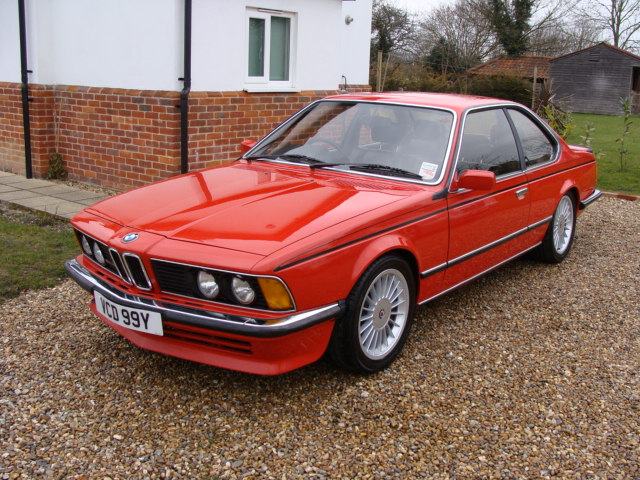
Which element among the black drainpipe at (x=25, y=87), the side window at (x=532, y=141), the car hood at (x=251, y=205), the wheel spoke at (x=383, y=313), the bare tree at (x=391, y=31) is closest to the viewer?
the car hood at (x=251, y=205)

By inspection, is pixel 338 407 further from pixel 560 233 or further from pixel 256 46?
pixel 256 46

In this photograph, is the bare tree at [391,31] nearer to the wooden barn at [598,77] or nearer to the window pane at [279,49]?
the wooden barn at [598,77]

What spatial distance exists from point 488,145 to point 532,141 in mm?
862

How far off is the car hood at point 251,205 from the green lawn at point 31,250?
4.84 feet

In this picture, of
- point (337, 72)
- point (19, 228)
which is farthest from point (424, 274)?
point (337, 72)

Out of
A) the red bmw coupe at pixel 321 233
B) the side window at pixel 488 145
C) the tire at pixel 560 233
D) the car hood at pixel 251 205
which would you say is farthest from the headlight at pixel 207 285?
the tire at pixel 560 233

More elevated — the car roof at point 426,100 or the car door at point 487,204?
the car roof at point 426,100

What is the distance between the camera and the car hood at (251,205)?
324 centimetres

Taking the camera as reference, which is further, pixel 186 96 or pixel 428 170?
pixel 186 96

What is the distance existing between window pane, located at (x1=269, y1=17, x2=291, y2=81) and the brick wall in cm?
36

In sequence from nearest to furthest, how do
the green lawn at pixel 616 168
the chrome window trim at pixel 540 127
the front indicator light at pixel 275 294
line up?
the front indicator light at pixel 275 294 < the chrome window trim at pixel 540 127 < the green lawn at pixel 616 168

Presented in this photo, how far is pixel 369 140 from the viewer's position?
443 cm

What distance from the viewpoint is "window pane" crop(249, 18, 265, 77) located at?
8773 mm

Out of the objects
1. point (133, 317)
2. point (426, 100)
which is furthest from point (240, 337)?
point (426, 100)
